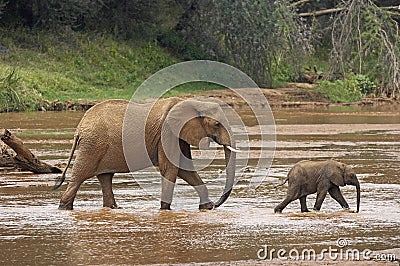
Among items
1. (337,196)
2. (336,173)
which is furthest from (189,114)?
(337,196)

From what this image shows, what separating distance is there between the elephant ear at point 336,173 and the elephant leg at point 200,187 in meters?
1.38

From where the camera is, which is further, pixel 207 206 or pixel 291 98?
pixel 291 98

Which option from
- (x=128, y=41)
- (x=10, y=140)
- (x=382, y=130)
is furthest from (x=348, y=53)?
(x=10, y=140)

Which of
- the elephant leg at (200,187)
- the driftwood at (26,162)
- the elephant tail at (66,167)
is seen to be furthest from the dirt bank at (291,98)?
the elephant leg at (200,187)

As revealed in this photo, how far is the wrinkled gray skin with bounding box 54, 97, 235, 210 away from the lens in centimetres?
1081

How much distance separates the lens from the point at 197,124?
1084cm

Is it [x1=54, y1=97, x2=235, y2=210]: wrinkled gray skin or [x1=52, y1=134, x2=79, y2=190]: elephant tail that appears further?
[x1=52, y1=134, x2=79, y2=190]: elephant tail

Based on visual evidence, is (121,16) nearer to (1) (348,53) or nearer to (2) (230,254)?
(1) (348,53)

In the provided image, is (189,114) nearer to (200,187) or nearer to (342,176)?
(200,187)

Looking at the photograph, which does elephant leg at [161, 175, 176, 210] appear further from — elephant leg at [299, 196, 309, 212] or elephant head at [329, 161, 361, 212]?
elephant head at [329, 161, 361, 212]

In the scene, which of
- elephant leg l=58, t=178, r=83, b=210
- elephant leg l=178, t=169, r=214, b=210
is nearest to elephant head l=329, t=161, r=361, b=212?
elephant leg l=178, t=169, r=214, b=210

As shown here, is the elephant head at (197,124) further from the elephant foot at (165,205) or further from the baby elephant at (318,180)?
the baby elephant at (318,180)

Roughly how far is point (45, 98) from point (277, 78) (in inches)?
428

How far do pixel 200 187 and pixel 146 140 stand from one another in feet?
2.79
